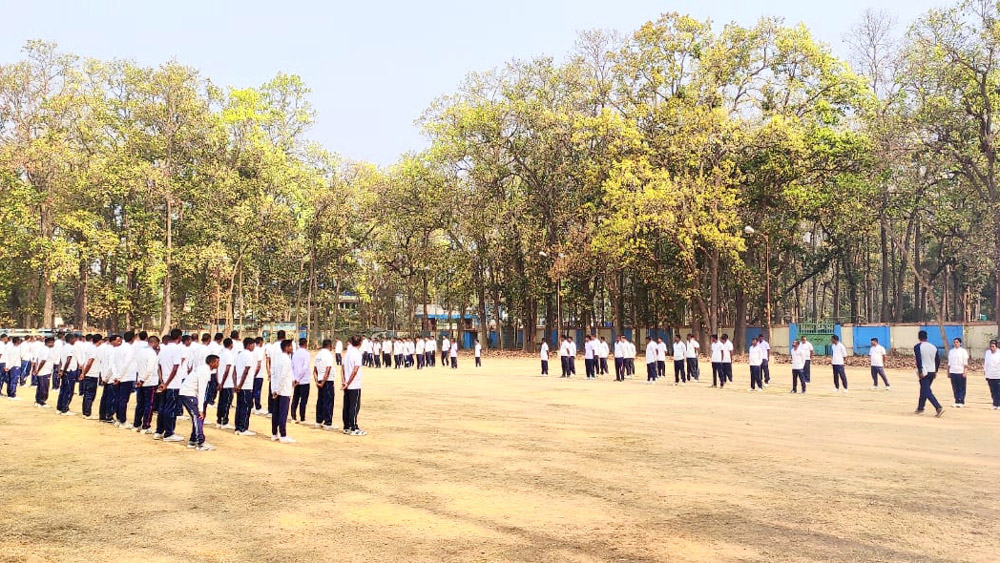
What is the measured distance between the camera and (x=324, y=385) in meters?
13.6

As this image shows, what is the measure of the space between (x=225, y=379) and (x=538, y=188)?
128 ft

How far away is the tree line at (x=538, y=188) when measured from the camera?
37.3 m

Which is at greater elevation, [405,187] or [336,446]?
[405,187]

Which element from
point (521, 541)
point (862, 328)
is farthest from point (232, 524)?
point (862, 328)

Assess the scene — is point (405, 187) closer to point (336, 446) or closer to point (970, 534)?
point (336, 446)

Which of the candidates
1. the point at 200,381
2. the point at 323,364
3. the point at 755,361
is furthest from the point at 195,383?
the point at 755,361

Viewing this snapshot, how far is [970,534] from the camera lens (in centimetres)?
674

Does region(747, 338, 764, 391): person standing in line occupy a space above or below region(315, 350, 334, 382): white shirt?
below

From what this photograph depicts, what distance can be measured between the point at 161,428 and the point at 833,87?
39.0 metres

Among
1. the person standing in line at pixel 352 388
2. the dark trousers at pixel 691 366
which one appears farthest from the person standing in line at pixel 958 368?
the person standing in line at pixel 352 388

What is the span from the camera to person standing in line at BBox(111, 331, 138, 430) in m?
13.9

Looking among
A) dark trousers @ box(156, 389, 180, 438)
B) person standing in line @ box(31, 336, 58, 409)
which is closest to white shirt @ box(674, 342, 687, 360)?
dark trousers @ box(156, 389, 180, 438)

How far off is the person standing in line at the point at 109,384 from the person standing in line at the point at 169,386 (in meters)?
2.19

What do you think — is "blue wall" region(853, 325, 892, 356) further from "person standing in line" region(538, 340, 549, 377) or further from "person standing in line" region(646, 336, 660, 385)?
"person standing in line" region(538, 340, 549, 377)
